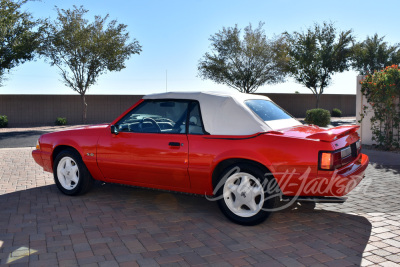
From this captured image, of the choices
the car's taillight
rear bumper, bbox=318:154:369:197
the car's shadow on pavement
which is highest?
the car's taillight

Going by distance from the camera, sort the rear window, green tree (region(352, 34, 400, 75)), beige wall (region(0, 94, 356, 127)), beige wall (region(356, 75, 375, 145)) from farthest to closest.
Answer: green tree (region(352, 34, 400, 75)) → beige wall (region(0, 94, 356, 127)) → beige wall (region(356, 75, 375, 145)) → the rear window

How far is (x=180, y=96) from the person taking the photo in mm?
5457

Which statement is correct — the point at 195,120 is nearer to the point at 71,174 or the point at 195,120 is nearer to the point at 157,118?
the point at 157,118

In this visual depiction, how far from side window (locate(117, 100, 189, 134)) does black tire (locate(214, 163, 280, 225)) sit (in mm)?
899

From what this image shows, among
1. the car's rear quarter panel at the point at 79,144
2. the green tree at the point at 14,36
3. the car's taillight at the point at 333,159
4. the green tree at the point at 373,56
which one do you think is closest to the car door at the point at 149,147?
the car's rear quarter panel at the point at 79,144

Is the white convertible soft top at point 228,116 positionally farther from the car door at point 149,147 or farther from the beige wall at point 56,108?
the beige wall at point 56,108

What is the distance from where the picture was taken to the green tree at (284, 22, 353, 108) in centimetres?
3022

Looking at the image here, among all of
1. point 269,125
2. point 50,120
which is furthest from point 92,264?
point 50,120

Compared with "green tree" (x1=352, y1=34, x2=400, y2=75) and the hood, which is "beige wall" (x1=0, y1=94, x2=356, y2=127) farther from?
the hood

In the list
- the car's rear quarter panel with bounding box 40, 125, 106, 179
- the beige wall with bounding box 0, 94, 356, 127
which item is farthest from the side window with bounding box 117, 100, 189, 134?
the beige wall with bounding box 0, 94, 356, 127

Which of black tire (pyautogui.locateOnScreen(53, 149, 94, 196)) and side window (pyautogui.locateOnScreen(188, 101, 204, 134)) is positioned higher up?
side window (pyautogui.locateOnScreen(188, 101, 204, 134))

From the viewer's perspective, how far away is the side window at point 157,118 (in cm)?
530

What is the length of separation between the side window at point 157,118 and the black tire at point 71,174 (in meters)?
0.99

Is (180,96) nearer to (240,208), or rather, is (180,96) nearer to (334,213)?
(240,208)
